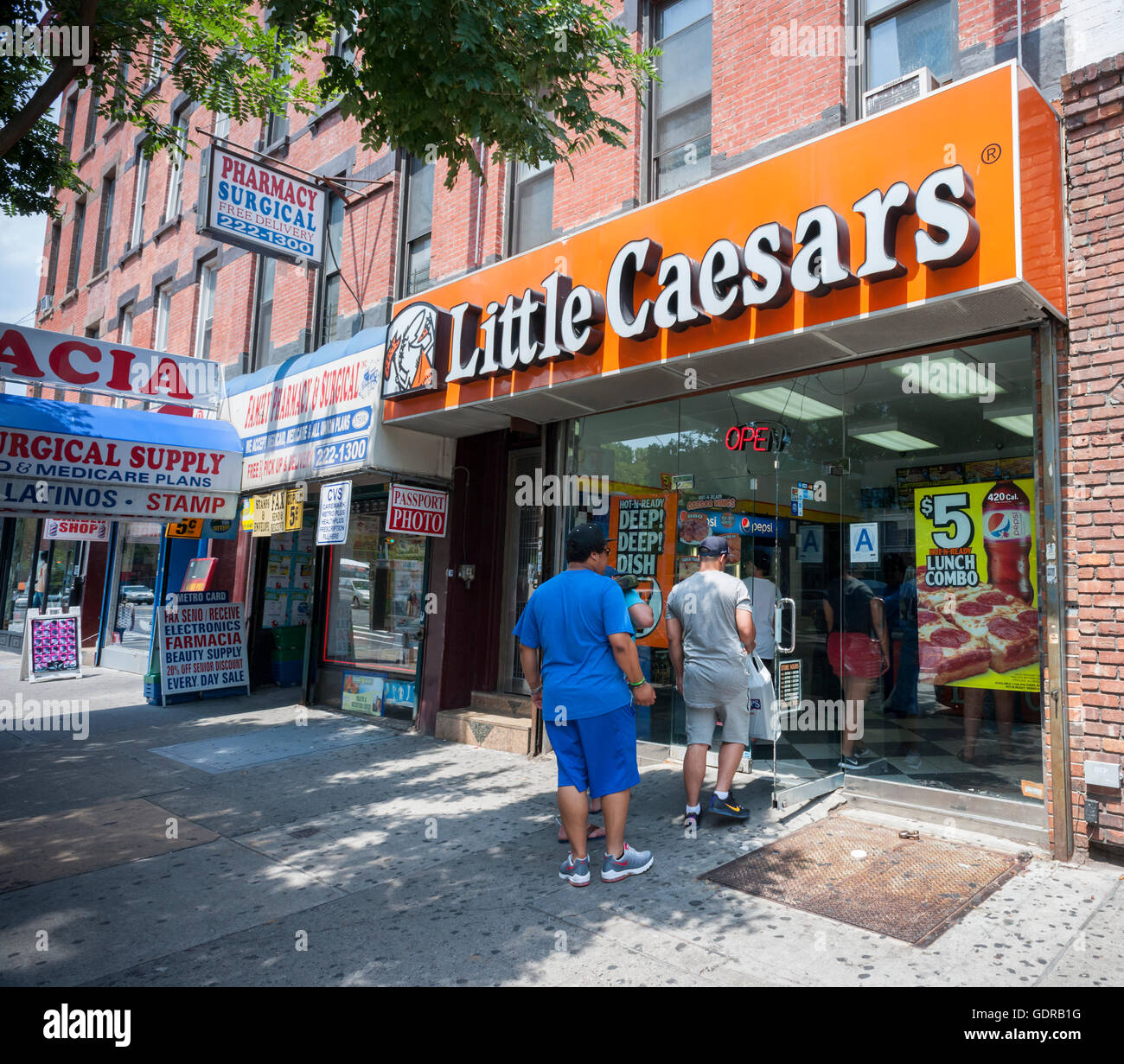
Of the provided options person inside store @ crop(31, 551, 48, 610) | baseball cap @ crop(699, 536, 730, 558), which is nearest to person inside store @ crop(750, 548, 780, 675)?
baseball cap @ crop(699, 536, 730, 558)

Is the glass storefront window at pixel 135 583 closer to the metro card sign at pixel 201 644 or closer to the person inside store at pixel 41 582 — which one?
the metro card sign at pixel 201 644

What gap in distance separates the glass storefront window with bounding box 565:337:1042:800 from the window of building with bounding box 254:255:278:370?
302 inches

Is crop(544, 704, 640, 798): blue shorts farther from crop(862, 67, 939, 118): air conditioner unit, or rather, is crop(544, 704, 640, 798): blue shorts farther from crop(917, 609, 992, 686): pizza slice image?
crop(862, 67, 939, 118): air conditioner unit

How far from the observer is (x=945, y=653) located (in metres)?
5.78

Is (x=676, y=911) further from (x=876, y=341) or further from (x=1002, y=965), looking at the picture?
(x=876, y=341)

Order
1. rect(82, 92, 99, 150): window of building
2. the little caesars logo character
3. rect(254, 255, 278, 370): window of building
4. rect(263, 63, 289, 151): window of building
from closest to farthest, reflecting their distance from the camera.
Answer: the little caesars logo character
rect(254, 255, 278, 370): window of building
rect(263, 63, 289, 151): window of building
rect(82, 92, 99, 150): window of building

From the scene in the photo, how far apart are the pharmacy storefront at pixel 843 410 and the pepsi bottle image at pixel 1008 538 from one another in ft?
0.05

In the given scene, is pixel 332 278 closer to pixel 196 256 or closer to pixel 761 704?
pixel 196 256

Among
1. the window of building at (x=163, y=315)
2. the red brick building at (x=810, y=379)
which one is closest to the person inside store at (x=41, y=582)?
the window of building at (x=163, y=315)

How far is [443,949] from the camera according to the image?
3.53 m

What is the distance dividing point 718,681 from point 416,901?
7.85 feet

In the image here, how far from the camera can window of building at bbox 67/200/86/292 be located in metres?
19.4
